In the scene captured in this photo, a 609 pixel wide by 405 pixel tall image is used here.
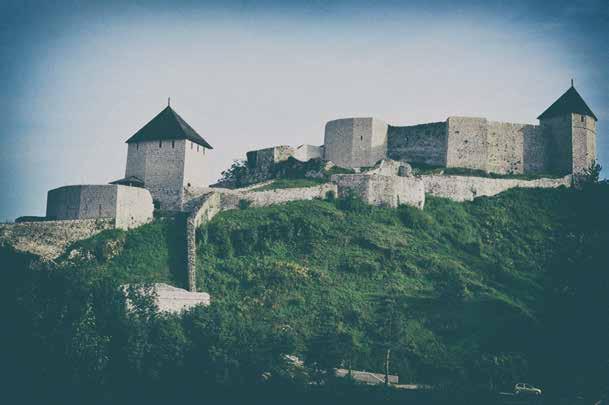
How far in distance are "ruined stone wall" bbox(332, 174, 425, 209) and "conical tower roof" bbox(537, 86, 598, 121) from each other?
1376cm

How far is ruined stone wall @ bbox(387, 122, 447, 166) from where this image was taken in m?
58.9

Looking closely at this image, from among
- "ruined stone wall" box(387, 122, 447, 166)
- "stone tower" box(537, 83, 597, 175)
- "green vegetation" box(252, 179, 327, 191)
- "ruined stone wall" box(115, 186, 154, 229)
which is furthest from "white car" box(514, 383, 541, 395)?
"stone tower" box(537, 83, 597, 175)

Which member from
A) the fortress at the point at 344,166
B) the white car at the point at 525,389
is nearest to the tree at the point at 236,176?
the fortress at the point at 344,166

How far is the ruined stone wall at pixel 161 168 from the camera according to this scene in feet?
163

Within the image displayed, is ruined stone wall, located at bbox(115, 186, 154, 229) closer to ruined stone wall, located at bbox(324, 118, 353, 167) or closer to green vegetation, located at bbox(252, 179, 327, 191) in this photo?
green vegetation, located at bbox(252, 179, 327, 191)

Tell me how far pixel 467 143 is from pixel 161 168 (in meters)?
19.8

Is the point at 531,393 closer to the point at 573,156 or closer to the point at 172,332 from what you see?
the point at 172,332

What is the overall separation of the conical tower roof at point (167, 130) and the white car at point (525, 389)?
22403 millimetres

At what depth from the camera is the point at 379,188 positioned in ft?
168

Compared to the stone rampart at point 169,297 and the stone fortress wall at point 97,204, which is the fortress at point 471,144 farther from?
the stone rampart at point 169,297

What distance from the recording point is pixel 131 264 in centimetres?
4312

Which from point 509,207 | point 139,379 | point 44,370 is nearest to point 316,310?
point 139,379

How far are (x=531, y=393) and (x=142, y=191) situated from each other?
2191 cm

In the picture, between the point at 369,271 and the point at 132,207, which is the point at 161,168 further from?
the point at 369,271
